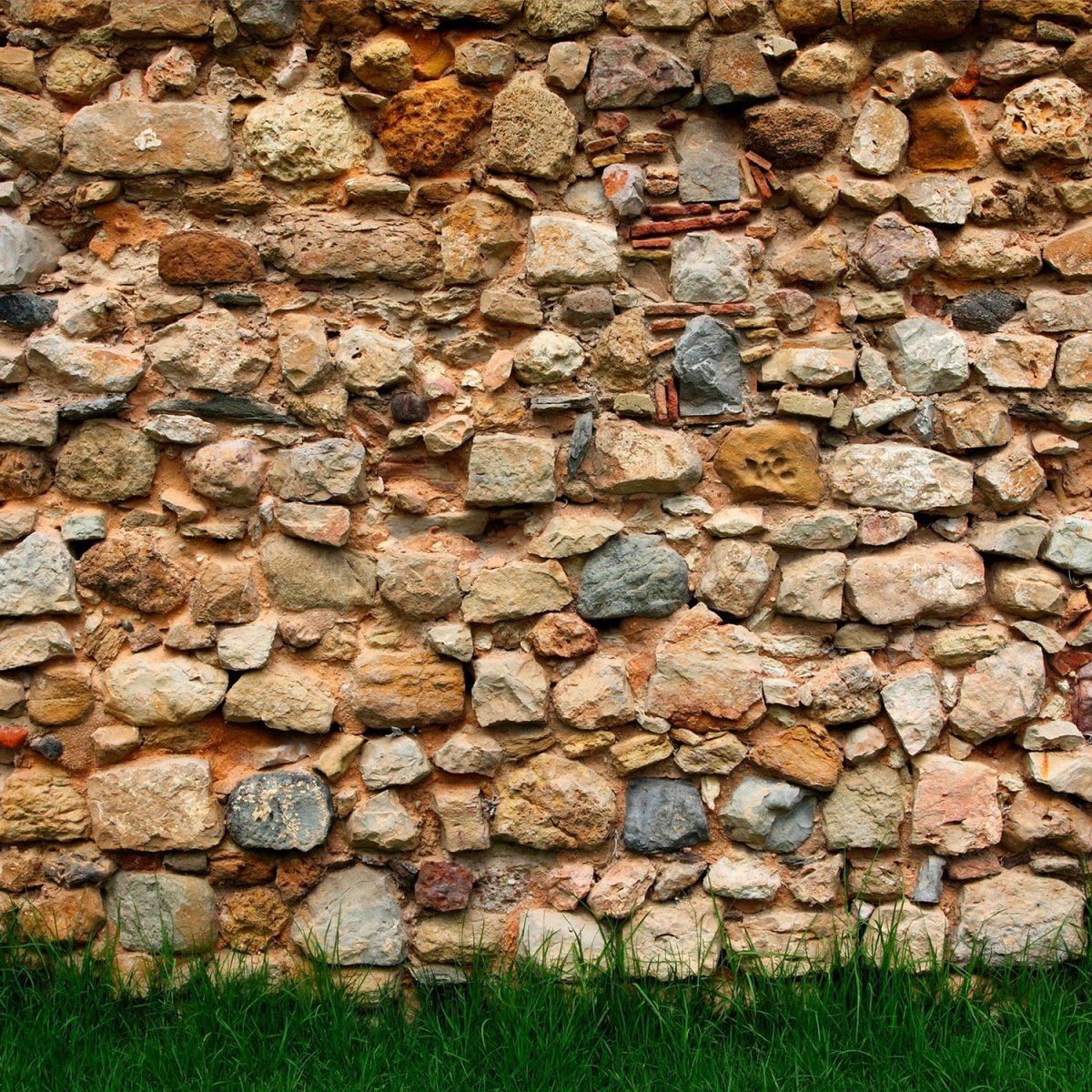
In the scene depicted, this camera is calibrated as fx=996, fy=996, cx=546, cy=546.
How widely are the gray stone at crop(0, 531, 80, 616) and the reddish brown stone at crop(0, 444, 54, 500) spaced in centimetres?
12

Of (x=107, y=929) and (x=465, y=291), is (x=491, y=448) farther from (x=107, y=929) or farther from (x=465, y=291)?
(x=107, y=929)

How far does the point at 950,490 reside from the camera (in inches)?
94.7

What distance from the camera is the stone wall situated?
7.82 feet

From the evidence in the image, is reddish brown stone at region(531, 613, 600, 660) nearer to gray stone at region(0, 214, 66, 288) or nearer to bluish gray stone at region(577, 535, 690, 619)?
bluish gray stone at region(577, 535, 690, 619)

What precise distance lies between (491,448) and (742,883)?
119cm

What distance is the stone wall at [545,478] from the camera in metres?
2.38

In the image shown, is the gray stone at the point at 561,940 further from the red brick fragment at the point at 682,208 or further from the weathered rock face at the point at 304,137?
the weathered rock face at the point at 304,137

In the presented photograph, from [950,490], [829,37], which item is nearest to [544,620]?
[950,490]

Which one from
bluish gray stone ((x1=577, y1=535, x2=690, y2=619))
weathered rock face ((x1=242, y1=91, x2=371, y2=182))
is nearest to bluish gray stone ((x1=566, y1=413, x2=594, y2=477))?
bluish gray stone ((x1=577, y1=535, x2=690, y2=619))

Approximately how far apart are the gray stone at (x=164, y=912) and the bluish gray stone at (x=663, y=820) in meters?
1.03

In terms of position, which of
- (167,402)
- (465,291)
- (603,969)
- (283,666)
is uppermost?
(465,291)

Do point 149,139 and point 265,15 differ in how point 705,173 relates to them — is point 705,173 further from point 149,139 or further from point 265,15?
point 149,139

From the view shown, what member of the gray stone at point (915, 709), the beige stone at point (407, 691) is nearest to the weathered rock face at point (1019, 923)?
the gray stone at point (915, 709)

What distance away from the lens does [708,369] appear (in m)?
2.40
